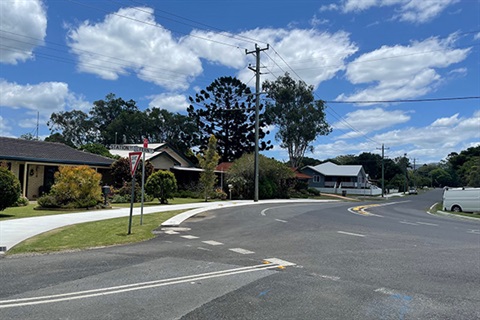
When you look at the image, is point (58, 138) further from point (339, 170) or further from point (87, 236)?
point (87, 236)

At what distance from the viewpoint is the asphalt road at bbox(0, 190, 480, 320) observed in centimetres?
504

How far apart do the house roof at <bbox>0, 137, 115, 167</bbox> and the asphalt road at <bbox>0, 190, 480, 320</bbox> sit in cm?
1706

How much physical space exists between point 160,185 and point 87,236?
42.8 ft

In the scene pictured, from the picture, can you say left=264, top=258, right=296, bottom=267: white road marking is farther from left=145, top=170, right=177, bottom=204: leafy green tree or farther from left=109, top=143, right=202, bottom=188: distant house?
left=109, top=143, right=202, bottom=188: distant house

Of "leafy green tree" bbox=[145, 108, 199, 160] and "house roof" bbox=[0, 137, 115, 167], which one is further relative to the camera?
"leafy green tree" bbox=[145, 108, 199, 160]

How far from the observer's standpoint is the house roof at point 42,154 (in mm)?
23788

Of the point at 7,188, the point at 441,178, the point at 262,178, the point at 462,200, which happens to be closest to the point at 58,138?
the point at 262,178

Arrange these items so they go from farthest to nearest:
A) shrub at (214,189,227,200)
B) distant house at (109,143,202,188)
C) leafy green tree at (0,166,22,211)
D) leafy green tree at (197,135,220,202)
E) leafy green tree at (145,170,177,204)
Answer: distant house at (109,143,202,188) < shrub at (214,189,227,200) < leafy green tree at (197,135,220,202) < leafy green tree at (145,170,177,204) < leafy green tree at (0,166,22,211)

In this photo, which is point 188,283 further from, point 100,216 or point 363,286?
point 100,216

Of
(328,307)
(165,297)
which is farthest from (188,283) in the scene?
(328,307)

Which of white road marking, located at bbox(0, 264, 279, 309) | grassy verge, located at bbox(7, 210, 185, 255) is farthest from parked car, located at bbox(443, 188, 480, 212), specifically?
white road marking, located at bbox(0, 264, 279, 309)

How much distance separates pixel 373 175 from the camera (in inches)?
4382

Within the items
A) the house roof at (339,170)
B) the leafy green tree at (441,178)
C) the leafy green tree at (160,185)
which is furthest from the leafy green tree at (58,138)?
the leafy green tree at (441,178)

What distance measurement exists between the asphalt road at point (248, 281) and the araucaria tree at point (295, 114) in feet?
158
